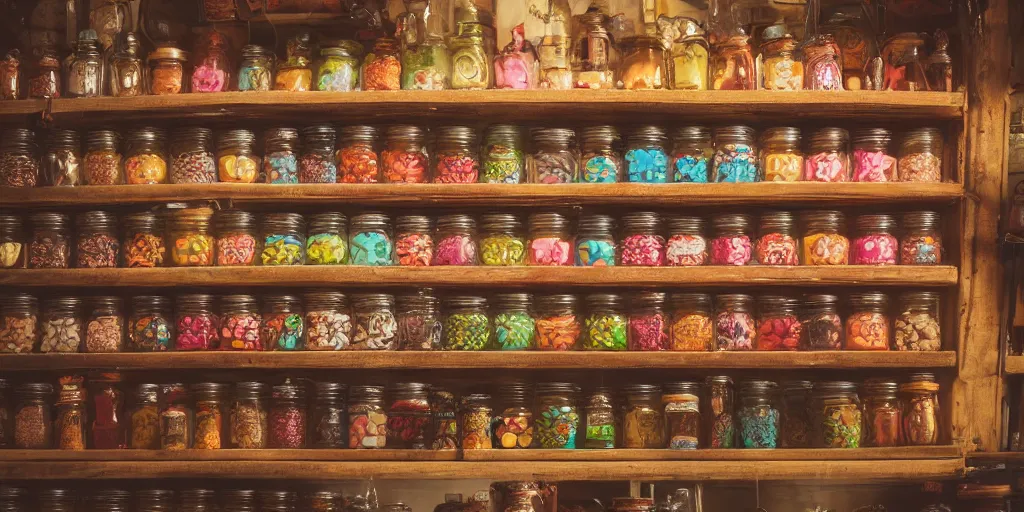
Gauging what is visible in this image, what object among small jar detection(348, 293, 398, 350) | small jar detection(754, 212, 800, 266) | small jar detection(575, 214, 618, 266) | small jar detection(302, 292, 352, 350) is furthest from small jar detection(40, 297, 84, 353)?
small jar detection(754, 212, 800, 266)

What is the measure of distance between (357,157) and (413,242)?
27 cm

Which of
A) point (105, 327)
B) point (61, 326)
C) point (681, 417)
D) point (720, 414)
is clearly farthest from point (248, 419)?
point (720, 414)

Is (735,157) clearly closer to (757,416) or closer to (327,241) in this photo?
(757,416)

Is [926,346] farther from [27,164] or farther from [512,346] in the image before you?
[27,164]

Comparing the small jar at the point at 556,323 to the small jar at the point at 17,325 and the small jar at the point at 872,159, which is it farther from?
the small jar at the point at 17,325

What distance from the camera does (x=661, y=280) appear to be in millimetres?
2754

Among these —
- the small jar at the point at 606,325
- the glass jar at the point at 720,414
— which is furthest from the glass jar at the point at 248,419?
the glass jar at the point at 720,414

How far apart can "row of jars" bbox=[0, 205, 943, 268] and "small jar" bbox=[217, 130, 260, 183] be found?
100 mm

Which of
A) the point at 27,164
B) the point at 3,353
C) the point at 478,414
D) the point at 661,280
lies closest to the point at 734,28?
the point at 661,280

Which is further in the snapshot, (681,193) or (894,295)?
(894,295)

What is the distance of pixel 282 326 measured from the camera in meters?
2.79

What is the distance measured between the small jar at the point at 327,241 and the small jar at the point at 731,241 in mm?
986

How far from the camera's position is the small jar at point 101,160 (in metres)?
2.84

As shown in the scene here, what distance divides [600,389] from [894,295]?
0.86m
